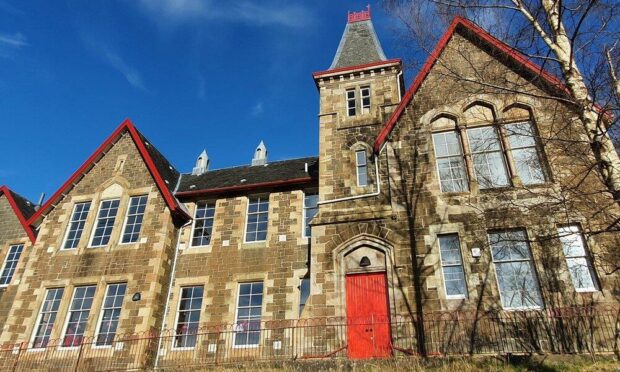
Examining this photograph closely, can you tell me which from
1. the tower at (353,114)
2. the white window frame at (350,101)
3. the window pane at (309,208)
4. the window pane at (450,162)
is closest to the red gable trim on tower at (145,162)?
the window pane at (309,208)

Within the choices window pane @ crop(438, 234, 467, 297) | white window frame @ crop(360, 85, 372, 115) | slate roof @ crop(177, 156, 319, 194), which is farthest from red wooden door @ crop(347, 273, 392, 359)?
white window frame @ crop(360, 85, 372, 115)

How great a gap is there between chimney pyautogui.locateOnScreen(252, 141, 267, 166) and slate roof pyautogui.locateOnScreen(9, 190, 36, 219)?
1223 cm

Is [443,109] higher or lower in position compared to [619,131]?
higher

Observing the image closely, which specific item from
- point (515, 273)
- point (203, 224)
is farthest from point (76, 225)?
point (515, 273)

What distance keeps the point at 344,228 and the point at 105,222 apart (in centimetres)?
Answer: 1135

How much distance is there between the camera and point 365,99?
1808 centimetres

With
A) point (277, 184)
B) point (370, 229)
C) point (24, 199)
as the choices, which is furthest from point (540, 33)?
point (24, 199)

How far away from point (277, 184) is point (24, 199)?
15579 millimetres

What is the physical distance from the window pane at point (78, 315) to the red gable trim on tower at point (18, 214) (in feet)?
14.1

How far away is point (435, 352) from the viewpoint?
468 inches

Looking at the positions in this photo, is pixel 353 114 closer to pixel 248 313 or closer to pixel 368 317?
pixel 368 317

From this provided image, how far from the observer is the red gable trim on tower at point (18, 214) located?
63.3 ft

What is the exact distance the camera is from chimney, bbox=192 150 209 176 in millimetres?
23608

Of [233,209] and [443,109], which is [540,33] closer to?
[443,109]
